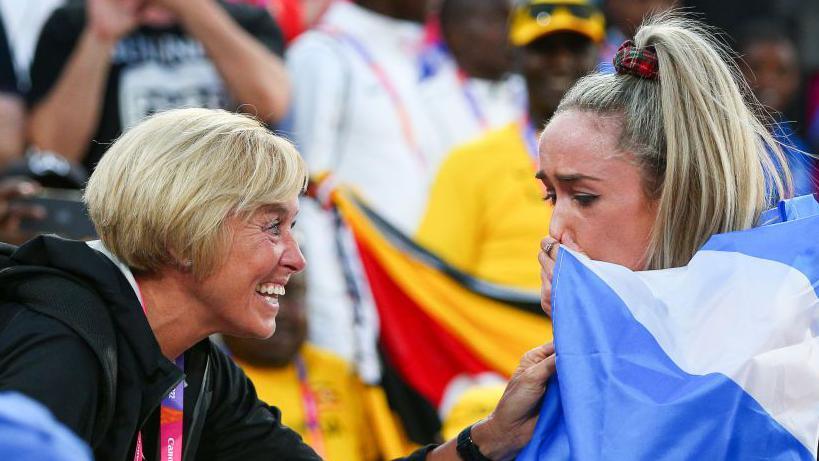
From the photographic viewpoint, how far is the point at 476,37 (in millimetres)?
6414

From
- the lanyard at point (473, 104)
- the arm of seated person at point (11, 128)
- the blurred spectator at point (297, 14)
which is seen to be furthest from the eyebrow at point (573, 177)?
the lanyard at point (473, 104)

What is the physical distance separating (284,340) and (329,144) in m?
0.89

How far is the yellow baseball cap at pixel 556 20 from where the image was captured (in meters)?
5.38

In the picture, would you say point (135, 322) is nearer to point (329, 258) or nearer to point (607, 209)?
point (607, 209)

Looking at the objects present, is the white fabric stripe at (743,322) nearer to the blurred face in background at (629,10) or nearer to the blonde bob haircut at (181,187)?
the blonde bob haircut at (181,187)

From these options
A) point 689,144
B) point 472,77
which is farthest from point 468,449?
point 472,77

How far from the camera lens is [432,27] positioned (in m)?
6.14

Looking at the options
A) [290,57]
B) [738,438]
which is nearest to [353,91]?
[290,57]

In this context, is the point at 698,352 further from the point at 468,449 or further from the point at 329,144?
the point at 329,144

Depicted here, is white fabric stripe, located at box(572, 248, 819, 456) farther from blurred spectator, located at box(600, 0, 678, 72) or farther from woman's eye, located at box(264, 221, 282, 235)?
blurred spectator, located at box(600, 0, 678, 72)

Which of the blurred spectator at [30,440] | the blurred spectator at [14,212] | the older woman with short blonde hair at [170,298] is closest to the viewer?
the blurred spectator at [30,440]

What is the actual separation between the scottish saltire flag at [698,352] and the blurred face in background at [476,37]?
4081 millimetres

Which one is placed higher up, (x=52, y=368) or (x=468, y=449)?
(x=52, y=368)

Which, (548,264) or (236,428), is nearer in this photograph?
(548,264)
